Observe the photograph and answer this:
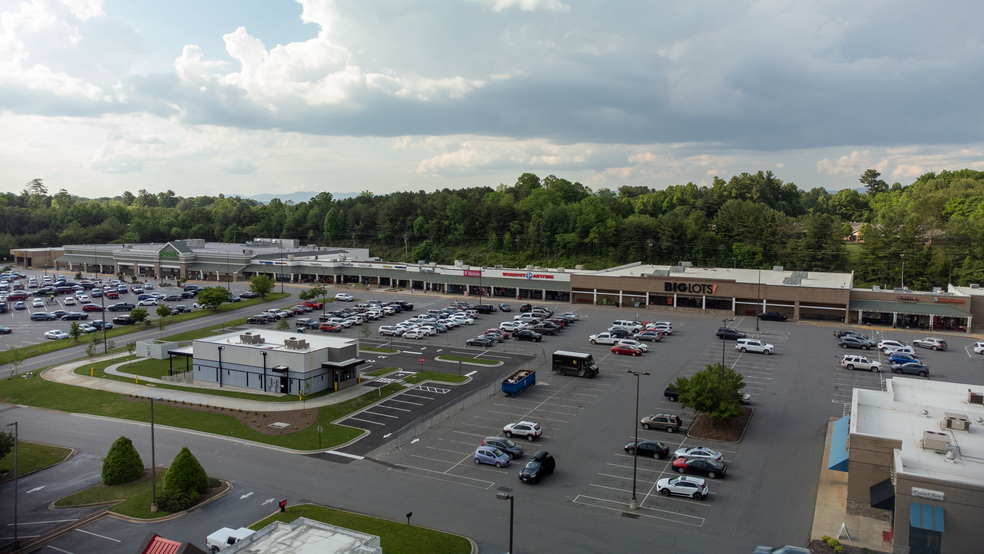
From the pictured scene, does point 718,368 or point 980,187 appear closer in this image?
point 718,368

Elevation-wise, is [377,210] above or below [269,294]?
above

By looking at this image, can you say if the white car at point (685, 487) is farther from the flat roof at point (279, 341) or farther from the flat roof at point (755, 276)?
the flat roof at point (755, 276)

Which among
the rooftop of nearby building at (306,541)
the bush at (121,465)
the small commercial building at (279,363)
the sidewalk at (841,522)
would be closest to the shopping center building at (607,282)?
the small commercial building at (279,363)

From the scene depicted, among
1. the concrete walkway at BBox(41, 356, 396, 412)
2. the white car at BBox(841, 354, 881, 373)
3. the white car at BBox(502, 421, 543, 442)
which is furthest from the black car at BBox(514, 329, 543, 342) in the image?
the white car at BBox(841, 354, 881, 373)

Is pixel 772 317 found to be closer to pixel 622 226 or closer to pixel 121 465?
pixel 622 226

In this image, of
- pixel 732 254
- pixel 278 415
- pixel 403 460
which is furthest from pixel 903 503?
pixel 732 254

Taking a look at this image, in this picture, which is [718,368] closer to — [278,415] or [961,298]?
[278,415]
